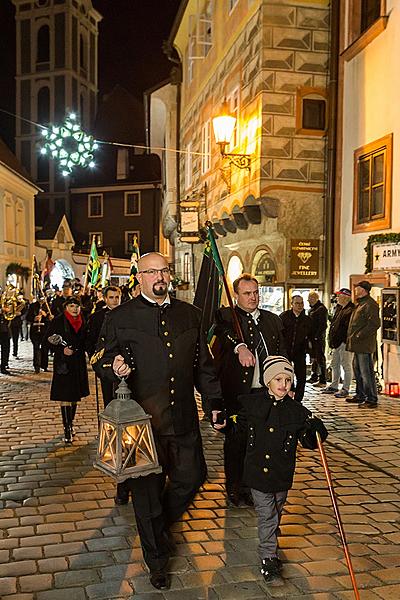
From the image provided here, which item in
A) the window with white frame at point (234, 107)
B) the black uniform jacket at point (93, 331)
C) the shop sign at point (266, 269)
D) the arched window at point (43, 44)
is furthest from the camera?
the arched window at point (43, 44)

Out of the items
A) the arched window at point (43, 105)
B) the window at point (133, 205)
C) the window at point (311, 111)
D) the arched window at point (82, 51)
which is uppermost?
the arched window at point (82, 51)

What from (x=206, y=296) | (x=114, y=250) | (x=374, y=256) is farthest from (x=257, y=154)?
(x=114, y=250)

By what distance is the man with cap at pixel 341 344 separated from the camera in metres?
11.9

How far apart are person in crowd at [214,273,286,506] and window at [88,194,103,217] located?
52.4m

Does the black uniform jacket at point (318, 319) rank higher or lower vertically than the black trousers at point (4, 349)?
higher

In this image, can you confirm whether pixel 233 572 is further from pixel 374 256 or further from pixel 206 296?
pixel 374 256

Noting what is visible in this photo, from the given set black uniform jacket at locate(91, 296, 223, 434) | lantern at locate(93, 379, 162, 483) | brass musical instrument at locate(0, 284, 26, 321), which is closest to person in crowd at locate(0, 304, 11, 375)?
brass musical instrument at locate(0, 284, 26, 321)

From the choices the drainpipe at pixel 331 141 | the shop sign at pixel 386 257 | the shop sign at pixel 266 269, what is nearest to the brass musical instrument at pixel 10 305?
the shop sign at pixel 266 269

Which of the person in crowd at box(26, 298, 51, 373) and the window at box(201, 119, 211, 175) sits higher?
the window at box(201, 119, 211, 175)

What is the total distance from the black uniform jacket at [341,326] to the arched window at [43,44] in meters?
55.9

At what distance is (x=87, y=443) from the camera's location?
27.5ft

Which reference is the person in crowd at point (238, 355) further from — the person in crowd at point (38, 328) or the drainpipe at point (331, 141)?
the person in crowd at point (38, 328)

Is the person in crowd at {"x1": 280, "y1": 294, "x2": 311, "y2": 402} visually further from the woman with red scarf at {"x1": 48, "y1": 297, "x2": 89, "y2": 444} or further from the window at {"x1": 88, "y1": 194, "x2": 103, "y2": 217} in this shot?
the window at {"x1": 88, "y1": 194, "x2": 103, "y2": 217}

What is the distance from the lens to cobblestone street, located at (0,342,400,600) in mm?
4414
